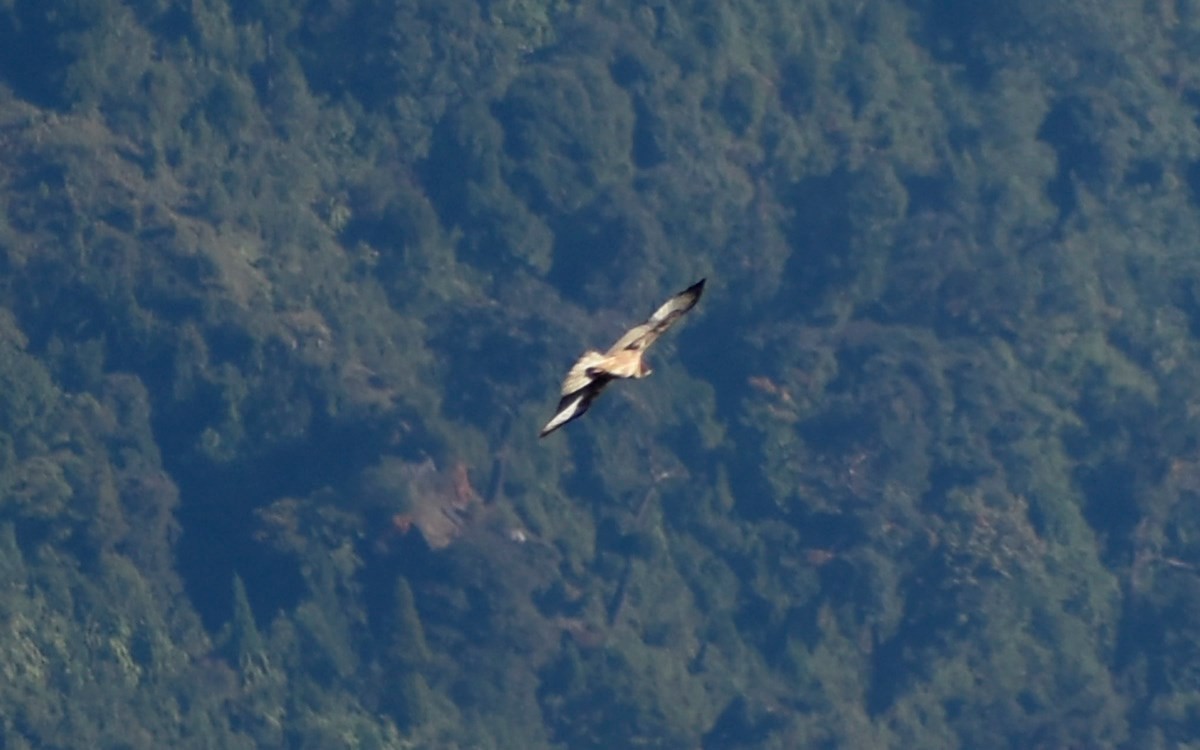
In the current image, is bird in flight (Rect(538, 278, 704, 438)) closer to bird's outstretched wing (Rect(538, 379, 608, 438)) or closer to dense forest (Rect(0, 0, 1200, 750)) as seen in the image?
bird's outstretched wing (Rect(538, 379, 608, 438))

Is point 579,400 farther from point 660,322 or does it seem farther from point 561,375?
point 561,375

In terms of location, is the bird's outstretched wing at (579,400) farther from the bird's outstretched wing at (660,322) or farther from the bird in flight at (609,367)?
the bird's outstretched wing at (660,322)

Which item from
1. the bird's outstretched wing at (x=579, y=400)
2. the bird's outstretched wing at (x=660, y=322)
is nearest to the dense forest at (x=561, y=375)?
the bird's outstretched wing at (x=660, y=322)

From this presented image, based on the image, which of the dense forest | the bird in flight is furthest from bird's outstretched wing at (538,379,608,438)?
the dense forest

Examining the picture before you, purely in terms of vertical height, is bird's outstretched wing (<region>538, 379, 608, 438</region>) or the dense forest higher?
bird's outstretched wing (<region>538, 379, 608, 438</region>)

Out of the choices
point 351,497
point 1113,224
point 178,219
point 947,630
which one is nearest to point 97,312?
point 178,219

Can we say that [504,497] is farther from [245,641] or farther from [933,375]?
[933,375]
